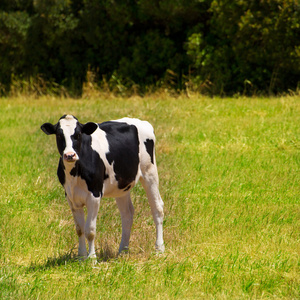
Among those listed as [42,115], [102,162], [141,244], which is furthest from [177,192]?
[42,115]

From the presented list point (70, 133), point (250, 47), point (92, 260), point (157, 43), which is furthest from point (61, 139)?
point (157, 43)

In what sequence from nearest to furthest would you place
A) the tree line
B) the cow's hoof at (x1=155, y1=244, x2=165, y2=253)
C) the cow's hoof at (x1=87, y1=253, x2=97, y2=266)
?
the cow's hoof at (x1=87, y1=253, x2=97, y2=266) → the cow's hoof at (x1=155, y1=244, x2=165, y2=253) → the tree line

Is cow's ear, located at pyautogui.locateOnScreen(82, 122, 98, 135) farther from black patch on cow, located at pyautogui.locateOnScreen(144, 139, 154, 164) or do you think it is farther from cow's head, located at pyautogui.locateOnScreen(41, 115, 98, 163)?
black patch on cow, located at pyautogui.locateOnScreen(144, 139, 154, 164)

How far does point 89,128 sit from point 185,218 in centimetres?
258

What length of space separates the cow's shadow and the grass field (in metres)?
0.01

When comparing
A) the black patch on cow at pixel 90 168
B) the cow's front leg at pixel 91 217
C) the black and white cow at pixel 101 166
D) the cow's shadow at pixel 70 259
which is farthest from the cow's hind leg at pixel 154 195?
the cow's front leg at pixel 91 217

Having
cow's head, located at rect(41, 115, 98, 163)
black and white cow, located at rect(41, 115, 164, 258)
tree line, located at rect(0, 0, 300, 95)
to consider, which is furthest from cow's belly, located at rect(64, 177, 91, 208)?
tree line, located at rect(0, 0, 300, 95)

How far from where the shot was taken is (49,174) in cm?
1015

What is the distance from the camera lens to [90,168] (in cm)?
582

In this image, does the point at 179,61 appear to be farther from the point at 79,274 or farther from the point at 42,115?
the point at 79,274

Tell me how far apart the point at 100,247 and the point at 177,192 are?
8.14ft

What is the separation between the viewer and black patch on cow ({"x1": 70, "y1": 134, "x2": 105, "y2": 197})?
5.77 metres

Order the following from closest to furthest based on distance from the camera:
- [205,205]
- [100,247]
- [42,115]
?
1. [100,247]
2. [205,205]
3. [42,115]

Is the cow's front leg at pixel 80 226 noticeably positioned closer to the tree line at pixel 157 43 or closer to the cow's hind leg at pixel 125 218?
the cow's hind leg at pixel 125 218
